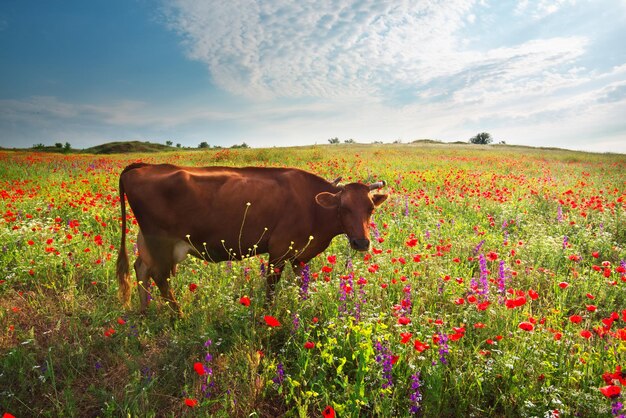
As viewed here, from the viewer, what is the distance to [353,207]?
445cm

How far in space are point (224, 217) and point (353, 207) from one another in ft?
5.34

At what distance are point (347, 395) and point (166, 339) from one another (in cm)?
217

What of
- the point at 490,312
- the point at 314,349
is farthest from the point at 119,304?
the point at 490,312

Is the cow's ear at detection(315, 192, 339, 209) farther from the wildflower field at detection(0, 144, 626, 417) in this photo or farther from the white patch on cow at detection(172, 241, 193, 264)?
the white patch on cow at detection(172, 241, 193, 264)

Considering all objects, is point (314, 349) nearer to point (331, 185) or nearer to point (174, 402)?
point (174, 402)

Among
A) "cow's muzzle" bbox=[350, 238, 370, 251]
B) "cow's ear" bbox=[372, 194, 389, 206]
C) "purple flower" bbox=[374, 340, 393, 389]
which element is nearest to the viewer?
"purple flower" bbox=[374, 340, 393, 389]

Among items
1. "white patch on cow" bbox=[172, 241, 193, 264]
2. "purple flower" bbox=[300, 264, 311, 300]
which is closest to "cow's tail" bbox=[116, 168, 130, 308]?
"white patch on cow" bbox=[172, 241, 193, 264]

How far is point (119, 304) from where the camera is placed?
4551 millimetres

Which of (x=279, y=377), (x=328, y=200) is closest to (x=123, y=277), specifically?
(x=279, y=377)

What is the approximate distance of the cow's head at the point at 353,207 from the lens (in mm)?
4363

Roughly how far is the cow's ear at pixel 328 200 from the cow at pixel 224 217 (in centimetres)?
1

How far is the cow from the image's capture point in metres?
4.32

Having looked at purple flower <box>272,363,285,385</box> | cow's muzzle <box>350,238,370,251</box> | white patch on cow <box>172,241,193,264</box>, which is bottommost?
purple flower <box>272,363,285,385</box>

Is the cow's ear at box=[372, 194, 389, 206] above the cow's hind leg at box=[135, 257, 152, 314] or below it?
above
